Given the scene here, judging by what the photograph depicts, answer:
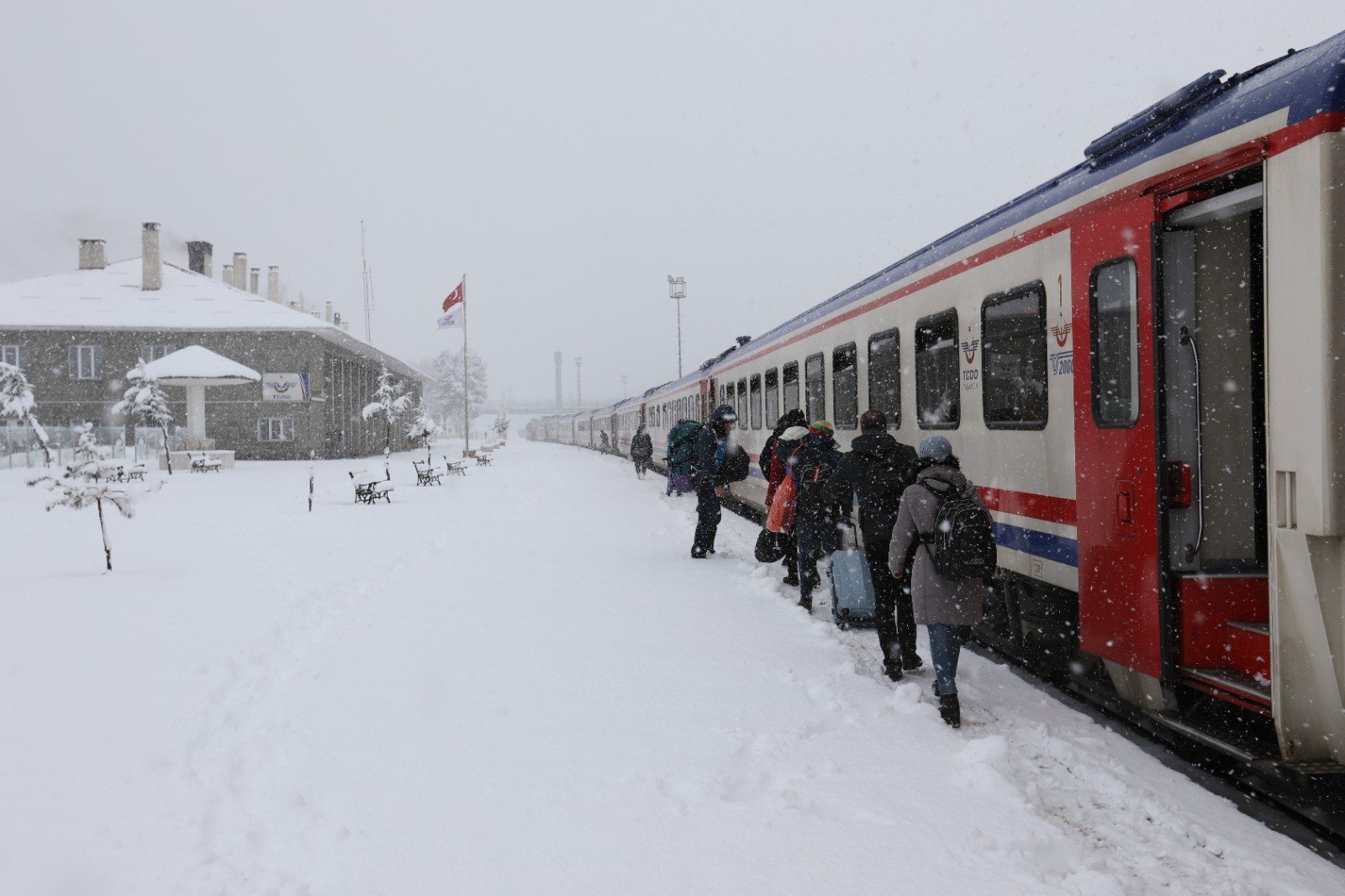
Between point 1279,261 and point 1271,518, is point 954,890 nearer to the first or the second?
point 1271,518

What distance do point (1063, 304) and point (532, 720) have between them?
4.21 meters

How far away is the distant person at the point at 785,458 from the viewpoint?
26.2 feet

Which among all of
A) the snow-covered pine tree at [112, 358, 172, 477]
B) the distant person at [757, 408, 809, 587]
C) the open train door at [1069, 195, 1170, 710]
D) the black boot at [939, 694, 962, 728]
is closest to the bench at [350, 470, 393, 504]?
the distant person at [757, 408, 809, 587]

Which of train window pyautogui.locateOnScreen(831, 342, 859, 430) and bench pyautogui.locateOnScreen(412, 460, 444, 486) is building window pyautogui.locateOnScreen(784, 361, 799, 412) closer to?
train window pyautogui.locateOnScreen(831, 342, 859, 430)

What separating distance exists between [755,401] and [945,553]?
1112cm

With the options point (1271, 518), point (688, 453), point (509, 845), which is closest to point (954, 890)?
point (509, 845)

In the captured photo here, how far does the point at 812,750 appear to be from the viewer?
4.55 metres

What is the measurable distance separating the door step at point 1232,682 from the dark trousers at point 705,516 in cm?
628

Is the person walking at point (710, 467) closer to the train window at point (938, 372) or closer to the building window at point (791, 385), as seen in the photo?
the train window at point (938, 372)

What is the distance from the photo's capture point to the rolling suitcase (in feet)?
22.2

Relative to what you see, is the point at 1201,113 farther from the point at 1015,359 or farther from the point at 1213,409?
the point at 1015,359

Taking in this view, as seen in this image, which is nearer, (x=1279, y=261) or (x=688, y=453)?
(x=1279, y=261)

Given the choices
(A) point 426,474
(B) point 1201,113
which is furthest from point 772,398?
(A) point 426,474

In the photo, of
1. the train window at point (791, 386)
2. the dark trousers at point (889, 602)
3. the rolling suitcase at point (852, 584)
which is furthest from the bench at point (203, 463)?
the dark trousers at point (889, 602)
